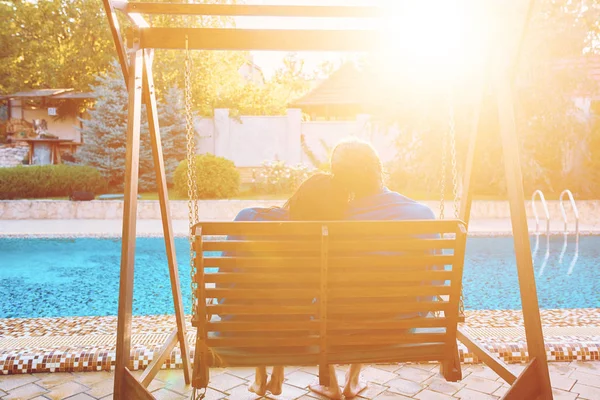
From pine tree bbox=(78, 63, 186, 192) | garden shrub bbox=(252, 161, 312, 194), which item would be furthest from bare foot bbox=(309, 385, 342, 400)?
pine tree bbox=(78, 63, 186, 192)

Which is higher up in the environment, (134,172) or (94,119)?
(94,119)

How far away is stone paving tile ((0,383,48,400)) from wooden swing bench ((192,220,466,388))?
3.66 ft

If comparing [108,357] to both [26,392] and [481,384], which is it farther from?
[481,384]

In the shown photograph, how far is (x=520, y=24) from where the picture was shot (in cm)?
225

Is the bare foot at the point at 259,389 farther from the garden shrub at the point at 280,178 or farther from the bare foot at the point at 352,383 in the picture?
the garden shrub at the point at 280,178

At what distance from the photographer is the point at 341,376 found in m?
3.11

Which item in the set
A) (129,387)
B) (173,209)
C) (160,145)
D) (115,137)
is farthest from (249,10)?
(115,137)

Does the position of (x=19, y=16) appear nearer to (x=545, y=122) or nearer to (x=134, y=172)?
(x=545, y=122)

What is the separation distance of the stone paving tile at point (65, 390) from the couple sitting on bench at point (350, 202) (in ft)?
3.09

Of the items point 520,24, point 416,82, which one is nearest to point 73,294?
point 520,24

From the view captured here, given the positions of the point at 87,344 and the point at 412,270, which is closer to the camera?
the point at 412,270

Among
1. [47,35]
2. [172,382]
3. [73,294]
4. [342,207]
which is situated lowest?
[73,294]

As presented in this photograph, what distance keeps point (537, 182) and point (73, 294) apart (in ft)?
39.9

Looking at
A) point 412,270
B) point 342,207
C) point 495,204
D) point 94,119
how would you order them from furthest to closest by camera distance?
point 94,119 → point 495,204 → point 342,207 → point 412,270
